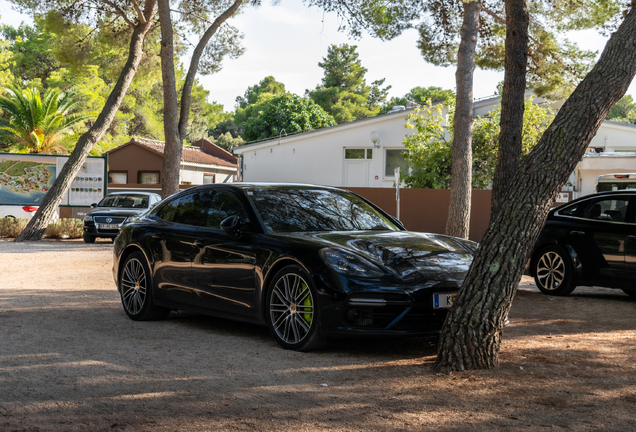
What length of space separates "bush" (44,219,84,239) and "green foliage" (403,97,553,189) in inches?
443

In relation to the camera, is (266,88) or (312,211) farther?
(266,88)

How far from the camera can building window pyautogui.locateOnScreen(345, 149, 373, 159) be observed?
28.8m

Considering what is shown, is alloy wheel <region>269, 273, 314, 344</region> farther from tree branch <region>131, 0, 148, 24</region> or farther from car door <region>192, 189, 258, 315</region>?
tree branch <region>131, 0, 148, 24</region>

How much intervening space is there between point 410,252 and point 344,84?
7050cm

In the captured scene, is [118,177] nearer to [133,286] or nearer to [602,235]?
[133,286]

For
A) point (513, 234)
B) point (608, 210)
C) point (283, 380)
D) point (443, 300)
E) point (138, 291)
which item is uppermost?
point (608, 210)

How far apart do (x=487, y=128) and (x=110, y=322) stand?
1738cm

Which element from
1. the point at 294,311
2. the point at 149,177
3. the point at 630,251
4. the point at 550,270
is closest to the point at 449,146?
the point at 550,270

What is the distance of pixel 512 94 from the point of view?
960 centimetres

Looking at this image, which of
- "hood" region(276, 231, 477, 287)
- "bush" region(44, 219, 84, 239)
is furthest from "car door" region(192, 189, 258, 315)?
"bush" region(44, 219, 84, 239)

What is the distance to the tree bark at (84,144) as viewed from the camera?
2114 cm

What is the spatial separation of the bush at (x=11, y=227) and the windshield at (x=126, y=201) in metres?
3.79

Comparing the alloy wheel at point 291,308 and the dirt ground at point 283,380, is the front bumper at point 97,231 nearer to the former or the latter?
the dirt ground at point 283,380

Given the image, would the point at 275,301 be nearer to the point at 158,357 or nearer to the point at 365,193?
the point at 158,357
